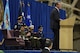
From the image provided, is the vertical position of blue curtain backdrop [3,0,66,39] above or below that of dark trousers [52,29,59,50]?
above

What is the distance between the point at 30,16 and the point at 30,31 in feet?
11.3

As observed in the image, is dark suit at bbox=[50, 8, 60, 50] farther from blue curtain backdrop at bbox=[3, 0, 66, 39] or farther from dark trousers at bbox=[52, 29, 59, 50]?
blue curtain backdrop at bbox=[3, 0, 66, 39]

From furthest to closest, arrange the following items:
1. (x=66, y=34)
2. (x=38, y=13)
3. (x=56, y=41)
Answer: (x=38, y=13)
(x=56, y=41)
(x=66, y=34)

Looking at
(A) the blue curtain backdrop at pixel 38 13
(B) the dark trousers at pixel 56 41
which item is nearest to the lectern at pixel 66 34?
(B) the dark trousers at pixel 56 41

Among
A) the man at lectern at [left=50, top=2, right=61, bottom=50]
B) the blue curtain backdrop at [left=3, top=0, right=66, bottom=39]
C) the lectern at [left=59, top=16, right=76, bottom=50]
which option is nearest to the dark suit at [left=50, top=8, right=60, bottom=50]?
the man at lectern at [left=50, top=2, right=61, bottom=50]

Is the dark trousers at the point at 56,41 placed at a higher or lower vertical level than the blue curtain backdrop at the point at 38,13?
lower

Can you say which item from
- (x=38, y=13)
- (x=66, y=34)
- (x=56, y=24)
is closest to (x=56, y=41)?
(x=56, y=24)

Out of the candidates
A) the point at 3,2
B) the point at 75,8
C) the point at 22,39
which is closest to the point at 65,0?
the point at 75,8

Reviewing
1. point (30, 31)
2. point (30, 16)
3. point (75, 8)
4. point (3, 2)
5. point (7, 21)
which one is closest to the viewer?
point (30, 31)

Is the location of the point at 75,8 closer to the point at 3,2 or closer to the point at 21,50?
the point at 3,2

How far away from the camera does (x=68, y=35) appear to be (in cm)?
909

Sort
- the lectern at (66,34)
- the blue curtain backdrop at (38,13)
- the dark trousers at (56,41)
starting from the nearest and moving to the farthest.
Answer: the lectern at (66,34)
the dark trousers at (56,41)
the blue curtain backdrop at (38,13)

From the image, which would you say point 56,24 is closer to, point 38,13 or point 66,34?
point 66,34

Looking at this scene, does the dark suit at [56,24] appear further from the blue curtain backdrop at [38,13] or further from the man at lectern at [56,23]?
the blue curtain backdrop at [38,13]
